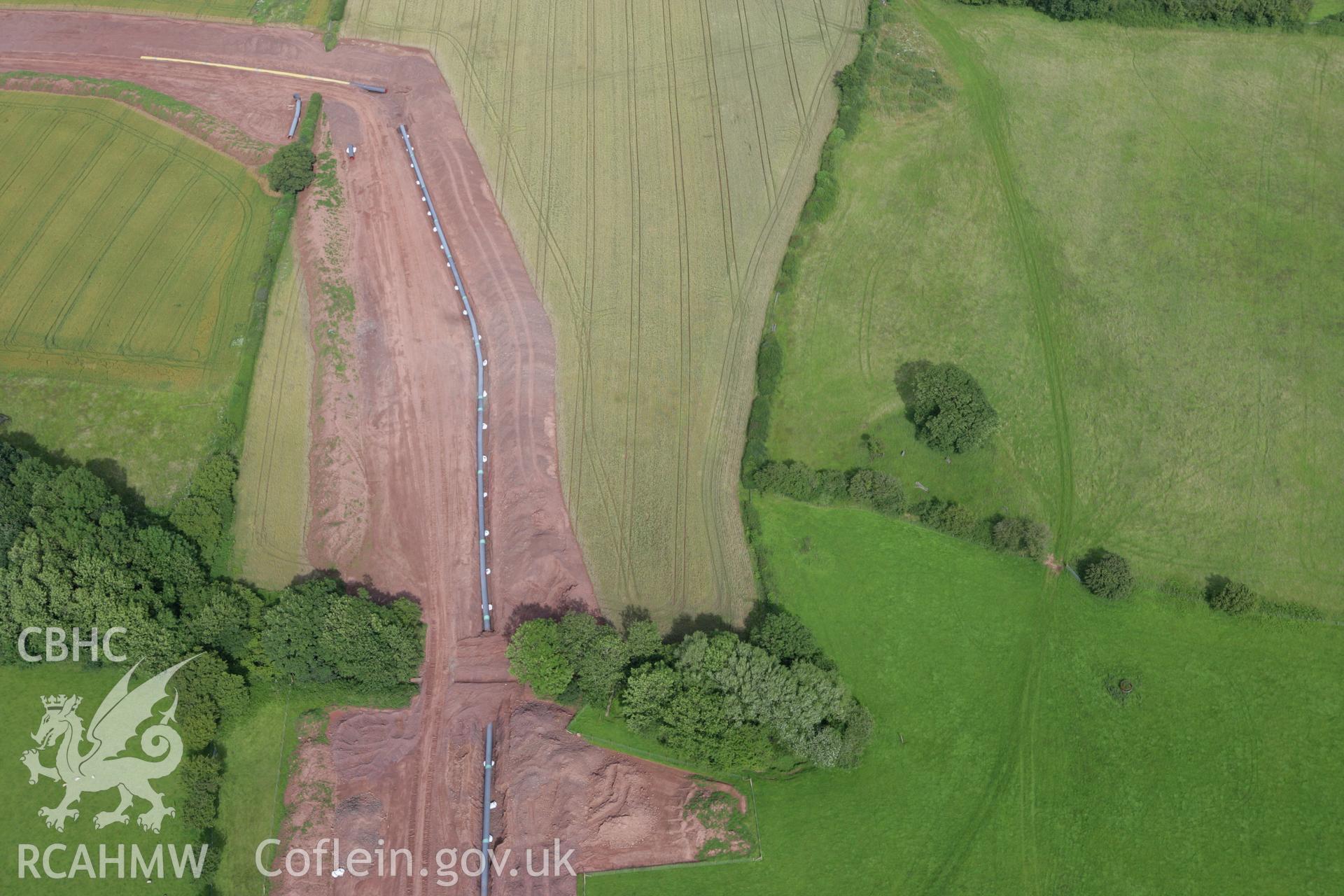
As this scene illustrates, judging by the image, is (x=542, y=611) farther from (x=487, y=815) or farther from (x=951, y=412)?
(x=951, y=412)

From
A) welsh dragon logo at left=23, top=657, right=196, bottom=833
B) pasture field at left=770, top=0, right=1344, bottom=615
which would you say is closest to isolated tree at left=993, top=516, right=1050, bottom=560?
pasture field at left=770, top=0, right=1344, bottom=615

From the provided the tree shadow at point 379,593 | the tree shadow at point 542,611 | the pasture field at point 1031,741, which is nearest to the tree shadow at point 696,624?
the pasture field at point 1031,741

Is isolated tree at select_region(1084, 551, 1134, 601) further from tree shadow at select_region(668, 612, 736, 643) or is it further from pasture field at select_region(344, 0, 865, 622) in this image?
tree shadow at select_region(668, 612, 736, 643)

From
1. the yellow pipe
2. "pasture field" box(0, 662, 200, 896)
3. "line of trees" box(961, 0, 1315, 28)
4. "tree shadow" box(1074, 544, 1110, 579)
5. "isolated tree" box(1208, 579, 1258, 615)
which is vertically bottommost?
"pasture field" box(0, 662, 200, 896)

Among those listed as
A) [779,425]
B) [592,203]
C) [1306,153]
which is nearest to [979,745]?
[779,425]

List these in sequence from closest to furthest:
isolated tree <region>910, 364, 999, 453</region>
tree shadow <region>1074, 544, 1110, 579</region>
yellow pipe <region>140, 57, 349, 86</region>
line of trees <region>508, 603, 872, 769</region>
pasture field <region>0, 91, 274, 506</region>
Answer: line of trees <region>508, 603, 872, 769</region>, tree shadow <region>1074, 544, 1110, 579</region>, isolated tree <region>910, 364, 999, 453</region>, pasture field <region>0, 91, 274, 506</region>, yellow pipe <region>140, 57, 349, 86</region>

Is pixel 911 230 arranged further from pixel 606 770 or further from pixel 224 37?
pixel 224 37
